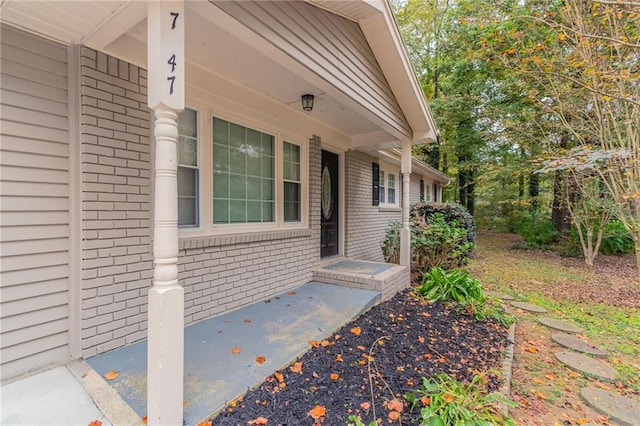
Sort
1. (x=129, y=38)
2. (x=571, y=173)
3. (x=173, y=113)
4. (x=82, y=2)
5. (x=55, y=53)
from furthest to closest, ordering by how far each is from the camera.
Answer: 1. (x=571, y=173)
2. (x=129, y=38)
3. (x=55, y=53)
4. (x=82, y=2)
5. (x=173, y=113)

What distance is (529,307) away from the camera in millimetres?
5004

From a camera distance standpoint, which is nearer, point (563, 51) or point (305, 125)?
point (305, 125)

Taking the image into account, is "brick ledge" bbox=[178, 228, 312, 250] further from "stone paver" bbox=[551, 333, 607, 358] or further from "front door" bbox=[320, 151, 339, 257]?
"stone paver" bbox=[551, 333, 607, 358]

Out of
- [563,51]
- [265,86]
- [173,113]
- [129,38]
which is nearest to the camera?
[173,113]

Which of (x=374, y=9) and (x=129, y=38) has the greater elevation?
(x=374, y=9)

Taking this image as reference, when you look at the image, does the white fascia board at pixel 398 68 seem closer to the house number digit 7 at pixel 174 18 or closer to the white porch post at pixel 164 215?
the house number digit 7 at pixel 174 18

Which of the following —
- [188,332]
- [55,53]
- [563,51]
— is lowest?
[188,332]

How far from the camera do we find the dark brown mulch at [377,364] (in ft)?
6.94

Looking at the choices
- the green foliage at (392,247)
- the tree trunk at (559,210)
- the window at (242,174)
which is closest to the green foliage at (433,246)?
the green foliage at (392,247)

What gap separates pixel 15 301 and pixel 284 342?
2140 mm

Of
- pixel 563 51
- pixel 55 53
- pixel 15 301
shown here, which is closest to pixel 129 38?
pixel 55 53

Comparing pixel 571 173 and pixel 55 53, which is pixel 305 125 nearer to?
pixel 55 53

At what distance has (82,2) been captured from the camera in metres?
1.94

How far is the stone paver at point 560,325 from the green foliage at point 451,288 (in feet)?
2.66
